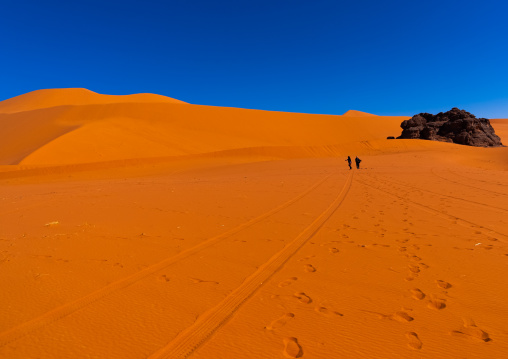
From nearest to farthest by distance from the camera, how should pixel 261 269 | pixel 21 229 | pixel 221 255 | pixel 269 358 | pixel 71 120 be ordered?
pixel 269 358 → pixel 261 269 → pixel 221 255 → pixel 21 229 → pixel 71 120

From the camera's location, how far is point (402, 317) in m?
2.70

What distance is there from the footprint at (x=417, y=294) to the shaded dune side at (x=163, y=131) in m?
28.4

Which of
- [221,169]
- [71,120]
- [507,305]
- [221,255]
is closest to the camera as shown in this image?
[507,305]

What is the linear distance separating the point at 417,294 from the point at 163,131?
134 feet

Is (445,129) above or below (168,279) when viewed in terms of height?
above

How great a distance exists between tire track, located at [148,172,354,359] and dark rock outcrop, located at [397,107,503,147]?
1520 inches

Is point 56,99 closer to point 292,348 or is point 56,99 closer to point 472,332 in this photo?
point 292,348

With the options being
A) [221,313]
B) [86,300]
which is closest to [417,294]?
[221,313]

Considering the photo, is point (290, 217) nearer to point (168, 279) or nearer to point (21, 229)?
point (168, 279)

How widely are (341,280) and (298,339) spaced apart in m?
1.27

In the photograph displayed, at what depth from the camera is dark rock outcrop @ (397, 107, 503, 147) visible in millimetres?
34938

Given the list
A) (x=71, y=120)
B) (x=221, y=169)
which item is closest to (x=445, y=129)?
(x=221, y=169)

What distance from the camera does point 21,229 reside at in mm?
5969

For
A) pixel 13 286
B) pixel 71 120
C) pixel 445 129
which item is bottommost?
pixel 13 286
